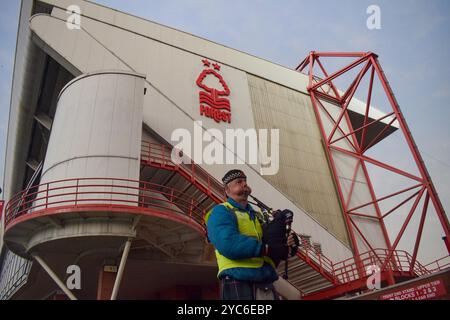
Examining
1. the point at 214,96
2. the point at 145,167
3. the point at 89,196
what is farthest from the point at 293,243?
the point at 214,96

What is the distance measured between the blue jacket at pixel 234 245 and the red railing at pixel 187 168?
45.0ft

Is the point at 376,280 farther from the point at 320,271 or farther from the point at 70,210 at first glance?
the point at 70,210

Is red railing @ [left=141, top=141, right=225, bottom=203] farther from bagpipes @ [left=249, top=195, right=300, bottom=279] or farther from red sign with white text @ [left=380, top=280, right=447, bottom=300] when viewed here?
bagpipes @ [left=249, top=195, right=300, bottom=279]

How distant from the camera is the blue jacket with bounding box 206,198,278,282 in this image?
3.51m

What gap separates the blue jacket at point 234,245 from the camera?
→ 3508 millimetres

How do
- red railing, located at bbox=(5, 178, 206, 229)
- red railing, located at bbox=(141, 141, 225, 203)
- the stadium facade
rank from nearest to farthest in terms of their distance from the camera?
red railing, located at bbox=(5, 178, 206, 229)
the stadium facade
red railing, located at bbox=(141, 141, 225, 203)

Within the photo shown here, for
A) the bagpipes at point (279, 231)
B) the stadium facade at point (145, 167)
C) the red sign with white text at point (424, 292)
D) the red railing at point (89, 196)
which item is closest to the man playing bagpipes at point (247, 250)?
the bagpipes at point (279, 231)

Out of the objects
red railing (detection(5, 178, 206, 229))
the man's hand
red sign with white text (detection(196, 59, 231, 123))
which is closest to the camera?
the man's hand

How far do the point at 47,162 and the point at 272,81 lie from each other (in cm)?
1936

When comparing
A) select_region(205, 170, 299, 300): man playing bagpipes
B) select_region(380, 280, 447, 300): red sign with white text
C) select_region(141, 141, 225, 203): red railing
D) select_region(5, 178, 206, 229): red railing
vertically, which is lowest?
select_region(205, 170, 299, 300): man playing bagpipes

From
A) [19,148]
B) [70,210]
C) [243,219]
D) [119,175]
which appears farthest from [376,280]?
[19,148]

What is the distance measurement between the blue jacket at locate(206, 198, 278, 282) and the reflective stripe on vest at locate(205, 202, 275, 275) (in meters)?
0.04

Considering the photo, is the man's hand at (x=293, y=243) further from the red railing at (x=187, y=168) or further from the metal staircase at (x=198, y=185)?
the red railing at (x=187, y=168)

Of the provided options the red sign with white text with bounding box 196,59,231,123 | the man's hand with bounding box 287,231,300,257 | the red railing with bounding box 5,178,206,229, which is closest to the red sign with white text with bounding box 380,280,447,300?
the man's hand with bounding box 287,231,300,257
